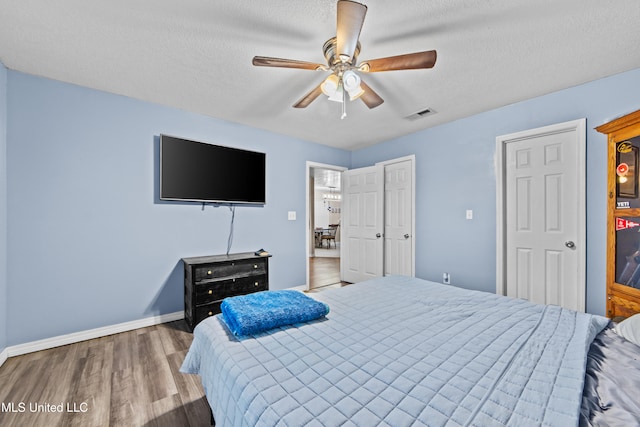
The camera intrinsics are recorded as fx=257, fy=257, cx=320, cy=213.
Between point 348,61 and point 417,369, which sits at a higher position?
point 348,61

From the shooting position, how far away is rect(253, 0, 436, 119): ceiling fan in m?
1.37

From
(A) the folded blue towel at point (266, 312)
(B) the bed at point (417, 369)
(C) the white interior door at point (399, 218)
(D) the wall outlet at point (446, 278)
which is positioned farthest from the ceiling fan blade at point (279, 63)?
(D) the wall outlet at point (446, 278)

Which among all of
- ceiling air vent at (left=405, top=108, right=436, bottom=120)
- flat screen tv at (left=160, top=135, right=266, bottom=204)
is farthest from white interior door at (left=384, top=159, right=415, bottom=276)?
flat screen tv at (left=160, top=135, right=266, bottom=204)

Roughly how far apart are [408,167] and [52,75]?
13.4ft

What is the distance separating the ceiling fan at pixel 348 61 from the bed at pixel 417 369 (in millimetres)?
1565

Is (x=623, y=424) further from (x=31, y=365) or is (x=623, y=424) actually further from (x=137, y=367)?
(x=31, y=365)

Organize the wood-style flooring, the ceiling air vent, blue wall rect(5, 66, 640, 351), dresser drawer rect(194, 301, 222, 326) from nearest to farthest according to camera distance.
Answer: the wood-style flooring < blue wall rect(5, 66, 640, 351) < dresser drawer rect(194, 301, 222, 326) < the ceiling air vent

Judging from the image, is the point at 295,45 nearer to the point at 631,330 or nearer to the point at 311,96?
the point at 311,96

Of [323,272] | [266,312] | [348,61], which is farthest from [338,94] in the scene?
[323,272]

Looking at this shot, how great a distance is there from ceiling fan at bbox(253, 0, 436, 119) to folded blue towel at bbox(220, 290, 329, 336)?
4.94 ft

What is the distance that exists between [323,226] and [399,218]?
800 centimetres

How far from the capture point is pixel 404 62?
166 cm

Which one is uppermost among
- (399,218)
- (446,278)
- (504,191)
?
(504,191)

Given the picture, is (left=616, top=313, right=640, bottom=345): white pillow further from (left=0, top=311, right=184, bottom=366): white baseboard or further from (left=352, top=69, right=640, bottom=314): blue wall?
(left=0, top=311, right=184, bottom=366): white baseboard
